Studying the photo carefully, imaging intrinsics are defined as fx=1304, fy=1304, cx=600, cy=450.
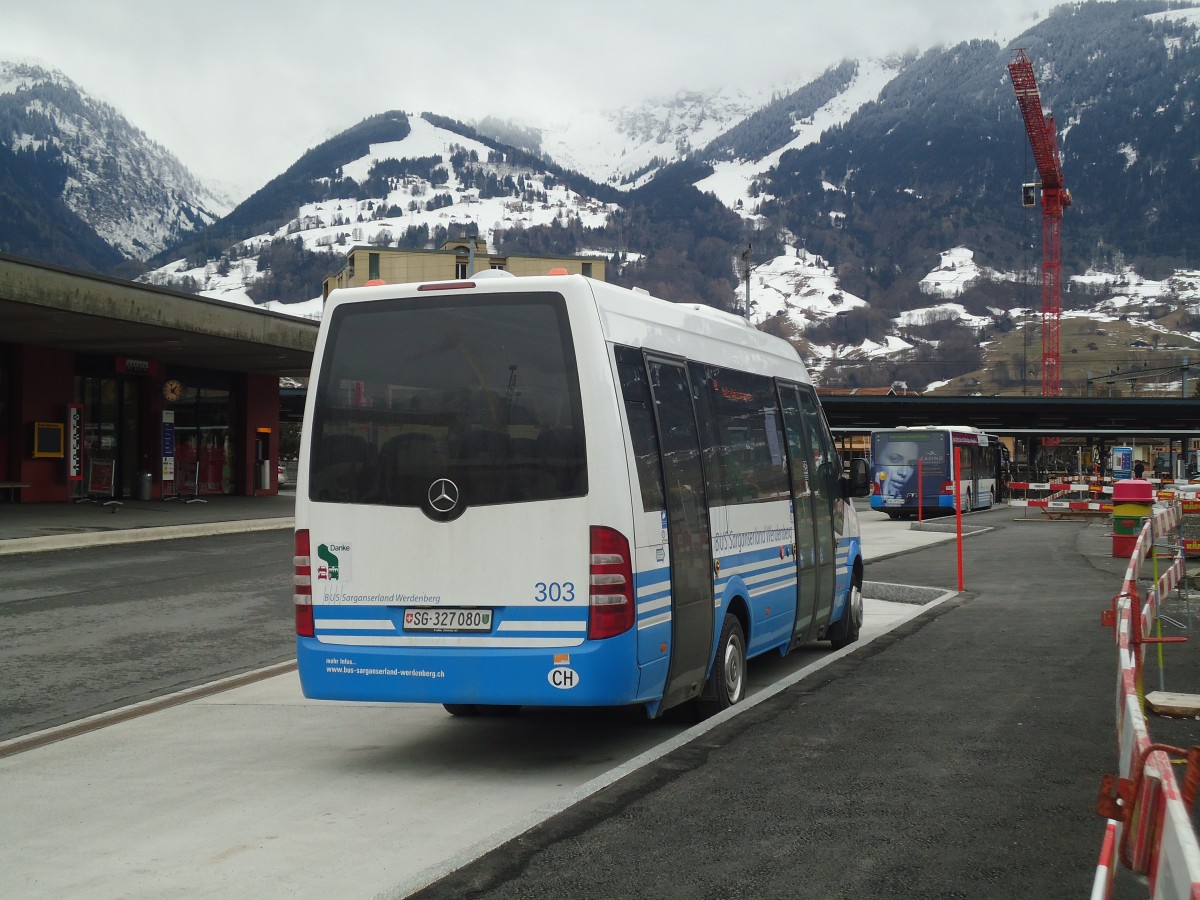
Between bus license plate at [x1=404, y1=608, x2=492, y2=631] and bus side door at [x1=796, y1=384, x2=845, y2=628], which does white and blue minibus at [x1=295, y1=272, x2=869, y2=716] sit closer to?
bus license plate at [x1=404, y1=608, x2=492, y2=631]

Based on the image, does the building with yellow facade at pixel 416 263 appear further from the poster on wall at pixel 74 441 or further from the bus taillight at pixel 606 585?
the bus taillight at pixel 606 585

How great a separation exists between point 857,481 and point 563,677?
17.0 ft

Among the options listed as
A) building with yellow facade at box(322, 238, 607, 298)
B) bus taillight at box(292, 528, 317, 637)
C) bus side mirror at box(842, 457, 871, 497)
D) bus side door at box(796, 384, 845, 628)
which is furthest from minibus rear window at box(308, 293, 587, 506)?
building with yellow facade at box(322, 238, 607, 298)

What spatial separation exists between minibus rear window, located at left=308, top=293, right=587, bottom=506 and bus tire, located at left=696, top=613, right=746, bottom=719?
6.53 ft

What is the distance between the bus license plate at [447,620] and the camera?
6.80 meters

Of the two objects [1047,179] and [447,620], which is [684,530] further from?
[1047,179]

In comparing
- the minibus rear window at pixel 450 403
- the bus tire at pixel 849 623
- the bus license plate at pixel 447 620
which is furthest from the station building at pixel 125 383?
the bus license plate at pixel 447 620

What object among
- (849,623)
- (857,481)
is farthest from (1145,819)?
(849,623)

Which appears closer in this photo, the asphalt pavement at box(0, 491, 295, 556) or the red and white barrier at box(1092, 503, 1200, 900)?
the red and white barrier at box(1092, 503, 1200, 900)

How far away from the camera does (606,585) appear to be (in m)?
6.66

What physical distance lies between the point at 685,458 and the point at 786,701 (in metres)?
1.82

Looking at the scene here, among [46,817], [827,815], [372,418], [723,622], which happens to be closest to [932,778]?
[827,815]

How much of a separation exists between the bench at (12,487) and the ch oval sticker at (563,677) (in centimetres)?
2504

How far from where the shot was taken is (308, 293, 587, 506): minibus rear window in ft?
22.4
